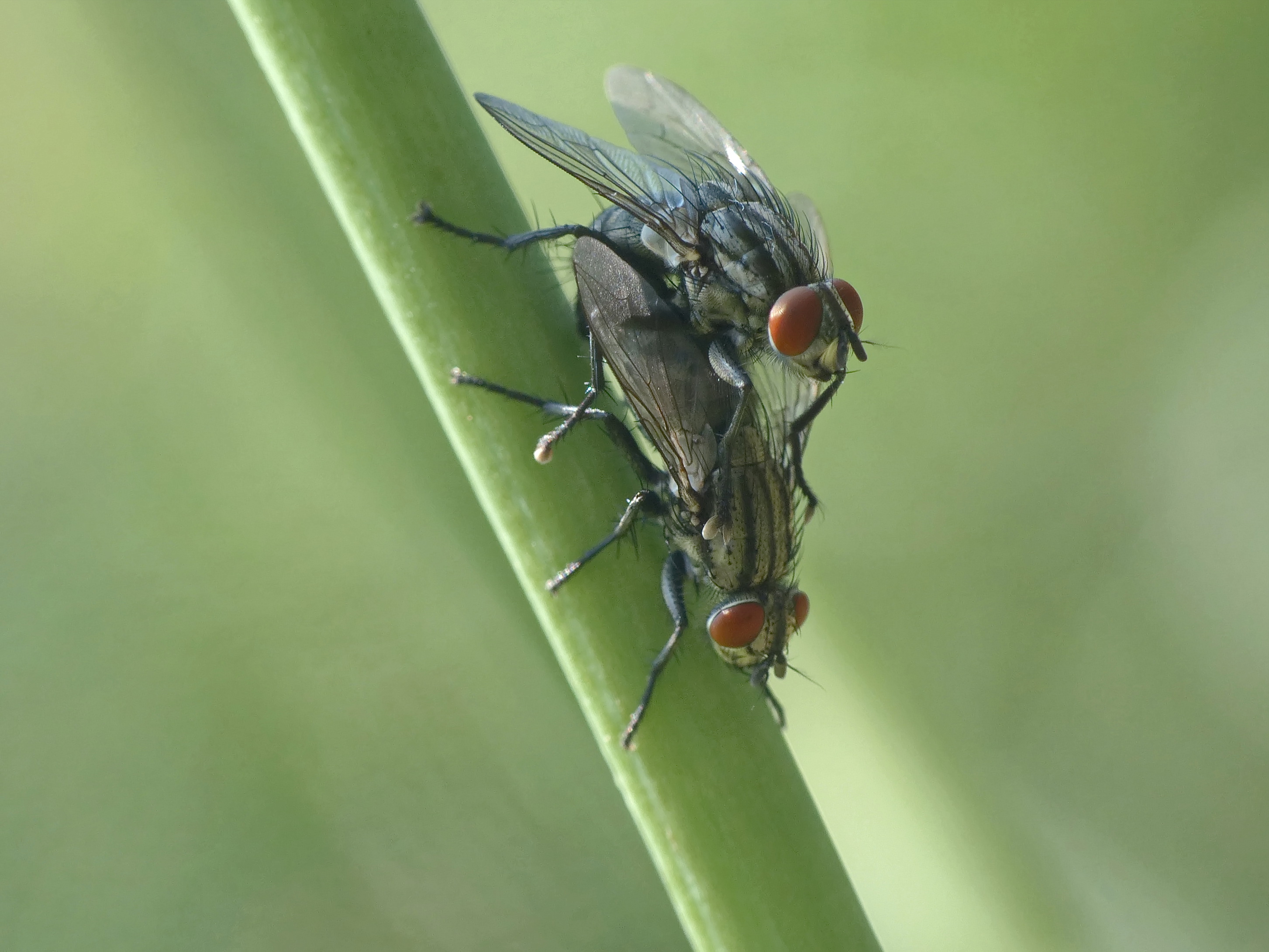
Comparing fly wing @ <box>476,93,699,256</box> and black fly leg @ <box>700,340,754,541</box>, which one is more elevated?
fly wing @ <box>476,93,699,256</box>

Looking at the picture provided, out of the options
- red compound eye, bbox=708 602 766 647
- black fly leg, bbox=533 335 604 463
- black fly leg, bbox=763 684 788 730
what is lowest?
black fly leg, bbox=763 684 788 730

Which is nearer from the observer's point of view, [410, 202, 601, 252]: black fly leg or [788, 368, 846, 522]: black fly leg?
[410, 202, 601, 252]: black fly leg

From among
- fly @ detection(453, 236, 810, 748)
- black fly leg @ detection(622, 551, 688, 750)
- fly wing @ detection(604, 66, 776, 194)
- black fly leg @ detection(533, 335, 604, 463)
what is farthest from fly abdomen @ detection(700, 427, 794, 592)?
fly wing @ detection(604, 66, 776, 194)

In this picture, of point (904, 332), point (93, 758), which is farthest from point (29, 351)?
point (904, 332)

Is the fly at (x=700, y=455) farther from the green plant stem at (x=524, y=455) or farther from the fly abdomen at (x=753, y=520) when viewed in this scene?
the green plant stem at (x=524, y=455)

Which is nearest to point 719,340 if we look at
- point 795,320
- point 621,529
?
point 795,320

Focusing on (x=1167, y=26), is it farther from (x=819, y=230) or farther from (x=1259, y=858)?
(x=1259, y=858)

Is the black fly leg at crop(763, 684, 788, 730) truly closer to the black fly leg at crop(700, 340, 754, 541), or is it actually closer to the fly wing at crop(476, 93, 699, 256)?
the black fly leg at crop(700, 340, 754, 541)
